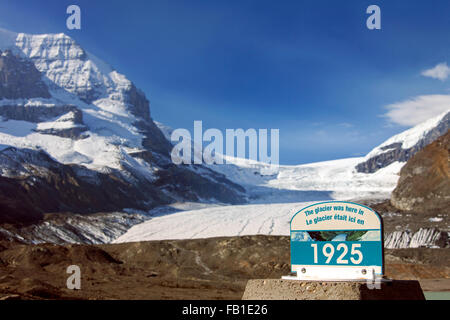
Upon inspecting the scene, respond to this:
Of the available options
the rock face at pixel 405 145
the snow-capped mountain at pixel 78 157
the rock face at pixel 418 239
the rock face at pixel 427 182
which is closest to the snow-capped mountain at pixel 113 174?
the snow-capped mountain at pixel 78 157

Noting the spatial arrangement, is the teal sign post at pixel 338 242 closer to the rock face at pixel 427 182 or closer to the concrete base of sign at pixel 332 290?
the concrete base of sign at pixel 332 290

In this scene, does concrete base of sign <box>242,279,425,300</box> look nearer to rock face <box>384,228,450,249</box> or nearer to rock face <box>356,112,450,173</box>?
rock face <box>384,228,450,249</box>

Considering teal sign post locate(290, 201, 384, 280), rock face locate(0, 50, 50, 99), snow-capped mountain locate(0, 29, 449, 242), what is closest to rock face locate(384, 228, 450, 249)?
snow-capped mountain locate(0, 29, 449, 242)

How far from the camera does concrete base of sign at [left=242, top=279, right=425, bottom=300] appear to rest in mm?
7461

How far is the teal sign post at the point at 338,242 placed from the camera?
7.92 meters

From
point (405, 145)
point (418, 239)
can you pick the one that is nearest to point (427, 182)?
point (418, 239)

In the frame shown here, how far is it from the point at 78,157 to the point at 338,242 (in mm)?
123815

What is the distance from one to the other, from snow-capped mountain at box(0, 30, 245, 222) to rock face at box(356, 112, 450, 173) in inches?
2412

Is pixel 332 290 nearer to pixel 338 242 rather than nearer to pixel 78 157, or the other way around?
pixel 338 242

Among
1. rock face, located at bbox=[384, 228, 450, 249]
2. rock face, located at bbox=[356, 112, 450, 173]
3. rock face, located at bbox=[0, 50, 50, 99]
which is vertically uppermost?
rock face, located at bbox=[0, 50, 50, 99]

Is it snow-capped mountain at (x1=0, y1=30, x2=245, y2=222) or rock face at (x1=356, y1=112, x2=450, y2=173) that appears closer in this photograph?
snow-capped mountain at (x1=0, y1=30, x2=245, y2=222)
